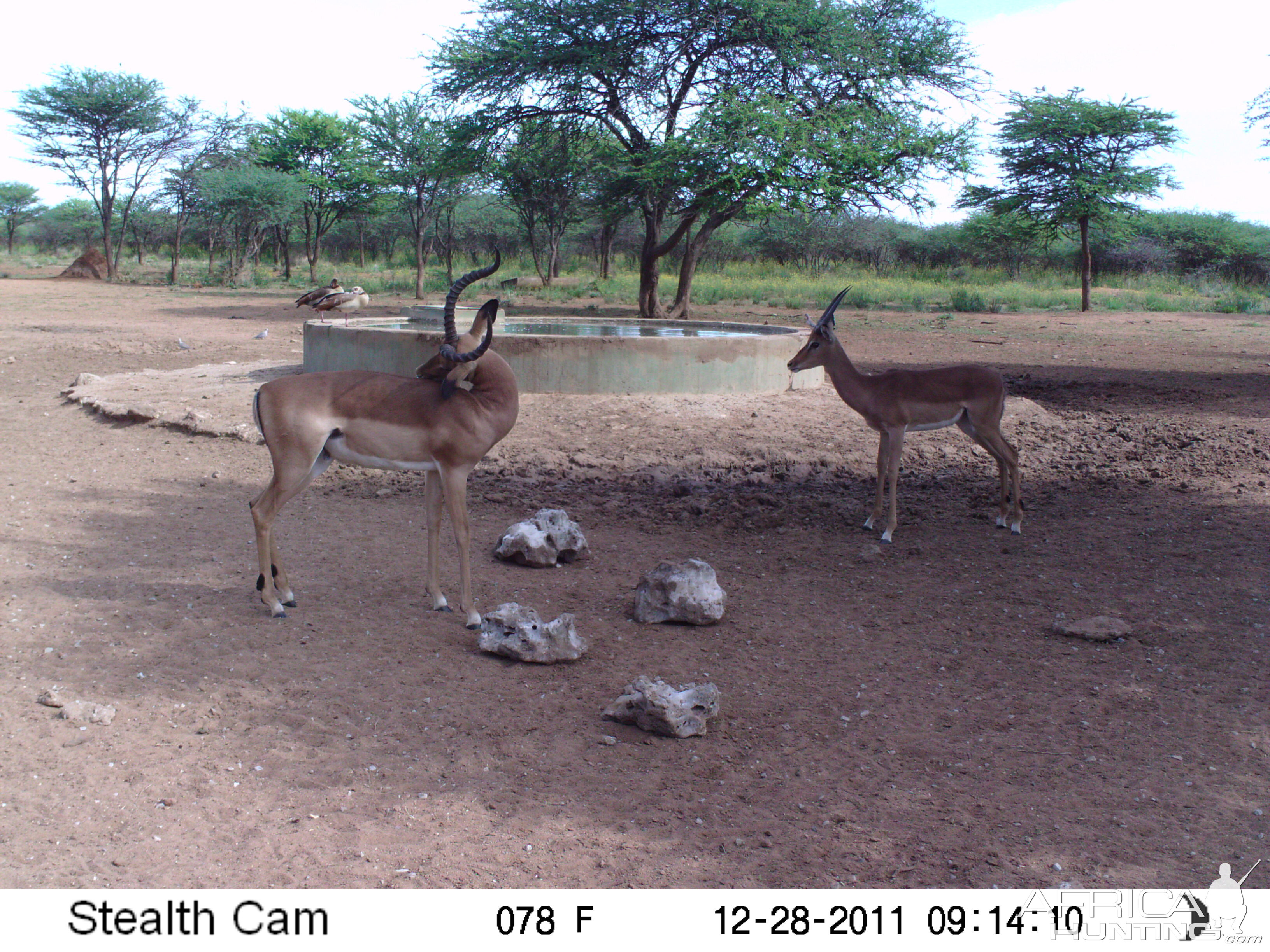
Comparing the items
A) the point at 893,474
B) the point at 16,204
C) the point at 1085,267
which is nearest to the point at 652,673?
the point at 893,474

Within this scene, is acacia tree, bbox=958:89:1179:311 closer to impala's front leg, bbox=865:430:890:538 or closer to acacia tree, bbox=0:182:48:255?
impala's front leg, bbox=865:430:890:538

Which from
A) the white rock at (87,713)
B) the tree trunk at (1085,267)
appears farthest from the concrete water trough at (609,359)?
the tree trunk at (1085,267)

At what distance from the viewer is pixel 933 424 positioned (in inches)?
284

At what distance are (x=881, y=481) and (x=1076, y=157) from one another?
88.7ft

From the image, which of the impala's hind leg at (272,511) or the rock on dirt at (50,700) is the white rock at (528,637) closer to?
the impala's hind leg at (272,511)

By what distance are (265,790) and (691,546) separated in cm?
384

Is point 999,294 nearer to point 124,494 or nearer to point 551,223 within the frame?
point 551,223

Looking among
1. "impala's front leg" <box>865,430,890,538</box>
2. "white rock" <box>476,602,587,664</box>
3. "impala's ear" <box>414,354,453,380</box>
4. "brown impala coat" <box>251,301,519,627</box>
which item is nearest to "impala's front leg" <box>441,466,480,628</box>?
"brown impala coat" <box>251,301,519,627</box>

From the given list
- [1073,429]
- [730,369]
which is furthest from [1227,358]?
[730,369]

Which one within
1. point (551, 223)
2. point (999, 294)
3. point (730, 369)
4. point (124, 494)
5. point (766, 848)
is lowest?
point (766, 848)

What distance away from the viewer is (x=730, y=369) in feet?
35.2

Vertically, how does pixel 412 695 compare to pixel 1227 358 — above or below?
below

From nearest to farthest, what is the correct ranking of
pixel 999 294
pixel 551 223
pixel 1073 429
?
pixel 1073 429, pixel 999 294, pixel 551 223

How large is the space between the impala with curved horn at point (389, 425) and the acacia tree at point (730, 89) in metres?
14.5
